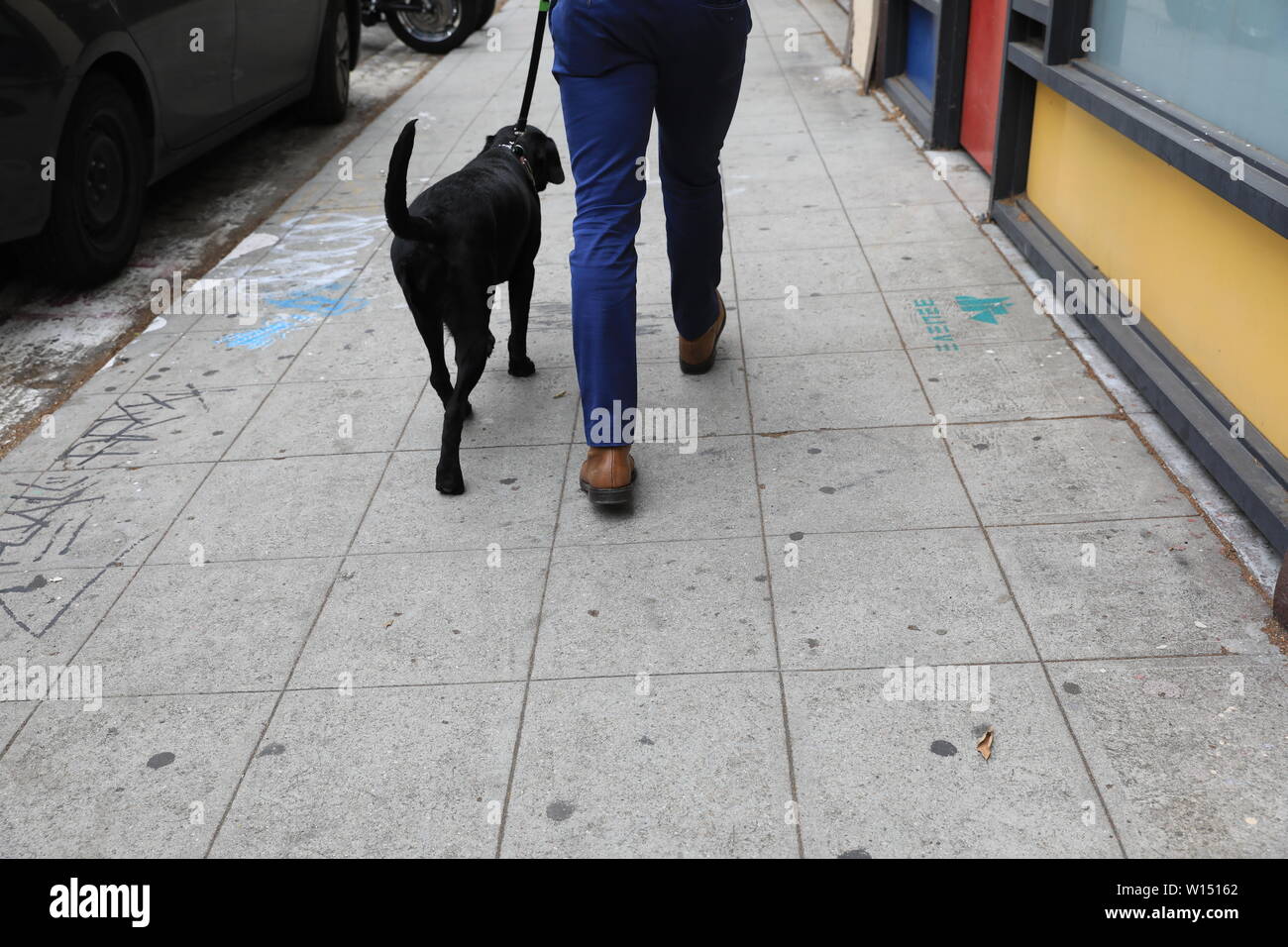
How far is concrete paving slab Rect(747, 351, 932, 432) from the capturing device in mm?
4051

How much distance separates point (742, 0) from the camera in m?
3.43

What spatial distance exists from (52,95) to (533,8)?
9.30 m

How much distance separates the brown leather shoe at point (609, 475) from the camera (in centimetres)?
353

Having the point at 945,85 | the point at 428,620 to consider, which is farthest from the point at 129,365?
the point at 945,85

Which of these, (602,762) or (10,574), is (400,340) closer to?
(10,574)

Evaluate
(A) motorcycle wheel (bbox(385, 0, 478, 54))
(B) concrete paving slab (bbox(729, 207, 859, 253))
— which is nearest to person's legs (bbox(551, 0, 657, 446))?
(B) concrete paving slab (bbox(729, 207, 859, 253))

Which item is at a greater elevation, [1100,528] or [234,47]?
[234,47]

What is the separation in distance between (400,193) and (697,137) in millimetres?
945

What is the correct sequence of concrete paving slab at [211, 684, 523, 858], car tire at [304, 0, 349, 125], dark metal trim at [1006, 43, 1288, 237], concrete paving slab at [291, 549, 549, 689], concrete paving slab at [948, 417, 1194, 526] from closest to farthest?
concrete paving slab at [211, 684, 523, 858]
concrete paving slab at [291, 549, 549, 689]
dark metal trim at [1006, 43, 1288, 237]
concrete paving slab at [948, 417, 1194, 526]
car tire at [304, 0, 349, 125]

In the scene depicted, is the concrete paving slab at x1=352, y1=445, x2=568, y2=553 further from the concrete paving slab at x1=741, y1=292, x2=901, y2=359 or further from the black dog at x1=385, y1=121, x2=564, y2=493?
the concrete paving slab at x1=741, y1=292, x2=901, y2=359

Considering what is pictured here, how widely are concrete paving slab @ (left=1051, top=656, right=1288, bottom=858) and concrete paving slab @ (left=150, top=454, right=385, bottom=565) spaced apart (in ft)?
6.84

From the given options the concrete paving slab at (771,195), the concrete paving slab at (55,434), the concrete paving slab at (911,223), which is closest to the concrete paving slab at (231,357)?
the concrete paving slab at (55,434)

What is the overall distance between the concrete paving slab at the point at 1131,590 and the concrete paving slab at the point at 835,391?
83cm
